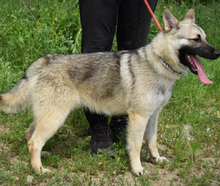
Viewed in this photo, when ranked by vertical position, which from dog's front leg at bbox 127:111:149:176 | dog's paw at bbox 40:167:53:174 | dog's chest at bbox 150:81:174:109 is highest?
dog's chest at bbox 150:81:174:109

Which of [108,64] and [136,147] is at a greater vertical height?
[108,64]

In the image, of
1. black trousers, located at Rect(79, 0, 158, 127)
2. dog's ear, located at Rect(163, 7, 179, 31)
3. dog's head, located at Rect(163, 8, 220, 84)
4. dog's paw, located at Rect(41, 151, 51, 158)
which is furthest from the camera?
dog's paw, located at Rect(41, 151, 51, 158)

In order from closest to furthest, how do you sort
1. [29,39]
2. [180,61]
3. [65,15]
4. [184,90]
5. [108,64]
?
[180,61] → [108,64] → [184,90] → [29,39] → [65,15]

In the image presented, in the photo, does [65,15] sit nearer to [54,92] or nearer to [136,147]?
[54,92]

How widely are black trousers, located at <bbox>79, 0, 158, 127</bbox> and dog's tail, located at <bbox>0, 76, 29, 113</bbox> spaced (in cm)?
80

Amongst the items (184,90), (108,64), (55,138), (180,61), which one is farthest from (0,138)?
(184,90)

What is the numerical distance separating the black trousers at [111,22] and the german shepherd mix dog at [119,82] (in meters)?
0.25

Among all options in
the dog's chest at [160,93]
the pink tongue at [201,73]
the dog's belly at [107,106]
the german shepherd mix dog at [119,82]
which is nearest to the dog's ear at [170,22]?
the german shepherd mix dog at [119,82]

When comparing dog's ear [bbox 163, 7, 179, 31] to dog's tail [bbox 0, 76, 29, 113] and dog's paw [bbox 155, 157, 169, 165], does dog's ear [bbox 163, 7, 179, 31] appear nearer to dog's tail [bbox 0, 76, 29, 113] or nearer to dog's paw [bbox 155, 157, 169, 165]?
dog's paw [bbox 155, 157, 169, 165]

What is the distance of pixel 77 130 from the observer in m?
4.26

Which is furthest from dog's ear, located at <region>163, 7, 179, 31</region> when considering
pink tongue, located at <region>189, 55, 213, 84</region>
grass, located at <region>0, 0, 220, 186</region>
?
grass, located at <region>0, 0, 220, 186</region>

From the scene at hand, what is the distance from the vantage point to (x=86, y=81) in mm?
3473

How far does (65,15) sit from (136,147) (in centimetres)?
329

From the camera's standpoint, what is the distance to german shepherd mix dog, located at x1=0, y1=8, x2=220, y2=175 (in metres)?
3.28
